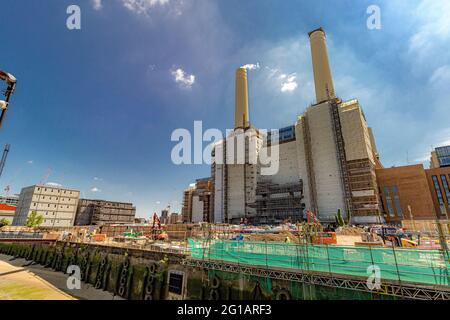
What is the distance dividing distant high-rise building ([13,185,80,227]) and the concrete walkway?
72.6 m

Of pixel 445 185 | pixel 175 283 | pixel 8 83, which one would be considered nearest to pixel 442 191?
pixel 445 185

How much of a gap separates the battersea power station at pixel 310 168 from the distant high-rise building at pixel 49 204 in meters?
69.2

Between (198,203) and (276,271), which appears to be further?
(198,203)

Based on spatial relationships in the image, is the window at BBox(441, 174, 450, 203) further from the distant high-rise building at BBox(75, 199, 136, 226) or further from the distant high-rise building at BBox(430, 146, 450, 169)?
the distant high-rise building at BBox(75, 199, 136, 226)

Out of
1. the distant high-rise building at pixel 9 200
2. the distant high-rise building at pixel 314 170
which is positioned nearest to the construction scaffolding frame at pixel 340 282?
the distant high-rise building at pixel 314 170

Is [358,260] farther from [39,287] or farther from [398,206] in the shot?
[398,206]

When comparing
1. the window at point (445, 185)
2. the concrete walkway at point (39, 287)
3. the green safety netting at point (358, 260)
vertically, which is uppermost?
the window at point (445, 185)

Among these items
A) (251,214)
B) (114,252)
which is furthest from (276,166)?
(114,252)

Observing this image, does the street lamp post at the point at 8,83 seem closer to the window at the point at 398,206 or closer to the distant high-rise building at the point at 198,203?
the window at the point at 398,206

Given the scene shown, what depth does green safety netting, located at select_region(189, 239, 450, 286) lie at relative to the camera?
31.2 feet

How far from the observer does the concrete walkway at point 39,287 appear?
21.0 metres

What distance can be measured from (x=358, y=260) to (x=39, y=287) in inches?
1276

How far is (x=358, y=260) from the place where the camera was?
35.5 ft
